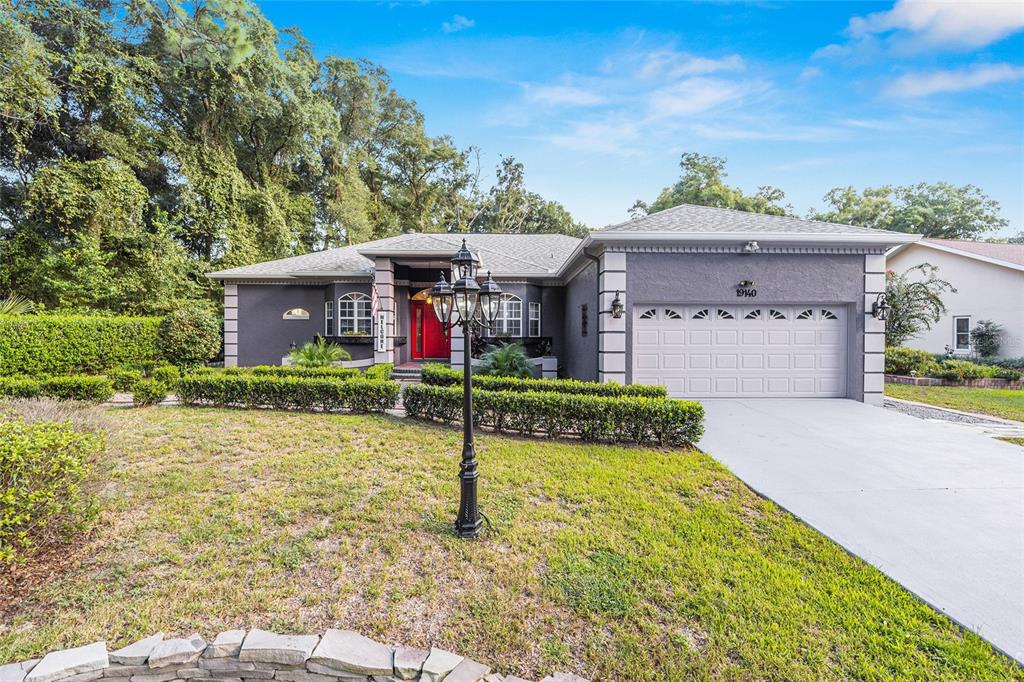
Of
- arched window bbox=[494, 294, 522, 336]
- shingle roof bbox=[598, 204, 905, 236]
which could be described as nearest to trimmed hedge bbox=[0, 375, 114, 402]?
arched window bbox=[494, 294, 522, 336]

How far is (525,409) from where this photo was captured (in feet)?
19.6

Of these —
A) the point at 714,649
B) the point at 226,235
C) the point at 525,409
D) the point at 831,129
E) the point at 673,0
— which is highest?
the point at 673,0

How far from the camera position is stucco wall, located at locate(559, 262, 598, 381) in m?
9.05

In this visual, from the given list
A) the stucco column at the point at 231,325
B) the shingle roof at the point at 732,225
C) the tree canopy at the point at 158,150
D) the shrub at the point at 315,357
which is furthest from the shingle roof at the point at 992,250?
the stucco column at the point at 231,325

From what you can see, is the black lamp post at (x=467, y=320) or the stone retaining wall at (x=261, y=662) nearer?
the stone retaining wall at (x=261, y=662)

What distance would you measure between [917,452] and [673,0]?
9032 mm

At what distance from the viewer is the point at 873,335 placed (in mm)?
8281

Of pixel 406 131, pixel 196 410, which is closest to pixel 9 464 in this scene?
pixel 196 410

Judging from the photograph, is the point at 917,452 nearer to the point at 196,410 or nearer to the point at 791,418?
the point at 791,418

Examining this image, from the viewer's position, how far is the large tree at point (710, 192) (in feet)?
69.8

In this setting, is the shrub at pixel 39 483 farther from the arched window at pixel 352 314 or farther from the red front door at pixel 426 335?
the red front door at pixel 426 335

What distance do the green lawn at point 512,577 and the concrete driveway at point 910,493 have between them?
10.5 inches

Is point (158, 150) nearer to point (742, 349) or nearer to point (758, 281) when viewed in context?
point (758, 281)

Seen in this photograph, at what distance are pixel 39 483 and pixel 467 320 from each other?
329cm
